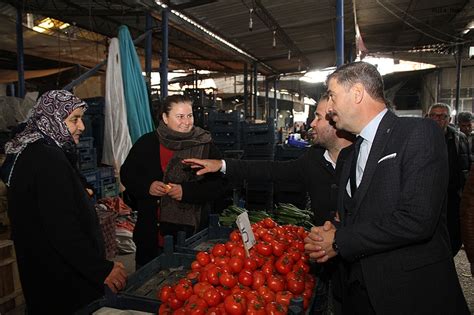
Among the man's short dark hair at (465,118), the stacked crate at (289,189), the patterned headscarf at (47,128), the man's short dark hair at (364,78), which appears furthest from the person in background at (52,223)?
the man's short dark hair at (465,118)

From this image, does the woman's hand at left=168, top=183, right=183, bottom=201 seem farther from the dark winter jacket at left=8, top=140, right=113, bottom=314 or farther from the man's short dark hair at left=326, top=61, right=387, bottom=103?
the man's short dark hair at left=326, top=61, right=387, bottom=103

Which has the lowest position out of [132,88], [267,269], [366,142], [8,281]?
[8,281]

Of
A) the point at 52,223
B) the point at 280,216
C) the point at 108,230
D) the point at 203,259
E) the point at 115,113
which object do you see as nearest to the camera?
the point at 52,223

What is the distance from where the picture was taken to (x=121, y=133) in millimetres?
5906

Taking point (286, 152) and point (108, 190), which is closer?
point (108, 190)

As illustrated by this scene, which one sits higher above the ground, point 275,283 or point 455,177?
point 455,177

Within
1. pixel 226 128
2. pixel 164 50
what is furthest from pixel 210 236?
pixel 164 50

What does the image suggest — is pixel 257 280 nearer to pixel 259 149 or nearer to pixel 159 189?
pixel 159 189

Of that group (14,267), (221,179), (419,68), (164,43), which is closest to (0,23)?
(164,43)

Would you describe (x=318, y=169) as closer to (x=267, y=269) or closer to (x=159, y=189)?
(x=267, y=269)

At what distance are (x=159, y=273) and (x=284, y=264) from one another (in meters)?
0.78

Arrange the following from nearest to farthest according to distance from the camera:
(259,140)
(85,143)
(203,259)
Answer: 1. (203,259)
2. (85,143)
3. (259,140)

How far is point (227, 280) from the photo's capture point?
191 centimetres

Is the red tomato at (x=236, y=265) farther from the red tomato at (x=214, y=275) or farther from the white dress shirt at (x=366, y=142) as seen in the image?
the white dress shirt at (x=366, y=142)
